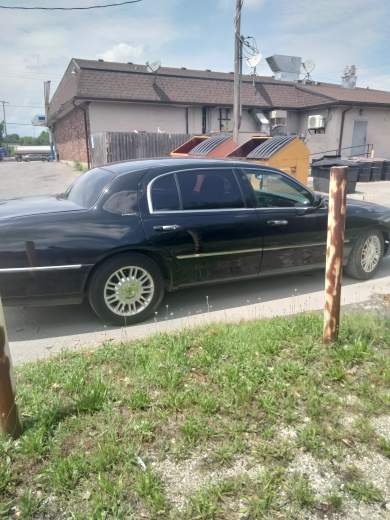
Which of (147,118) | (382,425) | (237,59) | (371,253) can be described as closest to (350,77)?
(147,118)

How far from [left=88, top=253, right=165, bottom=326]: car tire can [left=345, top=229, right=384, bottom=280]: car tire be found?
104 inches

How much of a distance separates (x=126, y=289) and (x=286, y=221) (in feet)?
6.67

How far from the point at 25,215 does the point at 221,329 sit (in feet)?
6.70

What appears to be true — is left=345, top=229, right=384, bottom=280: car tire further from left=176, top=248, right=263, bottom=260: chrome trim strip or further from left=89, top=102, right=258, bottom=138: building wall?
left=89, top=102, right=258, bottom=138: building wall

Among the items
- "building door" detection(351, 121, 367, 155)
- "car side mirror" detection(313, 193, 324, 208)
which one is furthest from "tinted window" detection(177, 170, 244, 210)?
"building door" detection(351, 121, 367, 155)

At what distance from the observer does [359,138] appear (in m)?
23.7

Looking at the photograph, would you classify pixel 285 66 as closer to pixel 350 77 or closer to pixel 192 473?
pixel 350 77

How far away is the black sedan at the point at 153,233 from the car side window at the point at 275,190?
0.01 metres

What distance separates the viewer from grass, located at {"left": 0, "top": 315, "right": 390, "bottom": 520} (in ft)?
6.32

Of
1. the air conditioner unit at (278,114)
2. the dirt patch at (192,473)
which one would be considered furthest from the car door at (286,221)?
the air conditioner unit at (278,114)

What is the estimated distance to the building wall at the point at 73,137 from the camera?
76.2 ft

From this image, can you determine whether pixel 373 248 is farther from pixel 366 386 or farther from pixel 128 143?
pixel 128 143

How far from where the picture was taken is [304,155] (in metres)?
9.59

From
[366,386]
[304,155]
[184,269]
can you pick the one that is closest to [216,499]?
[366,386]
